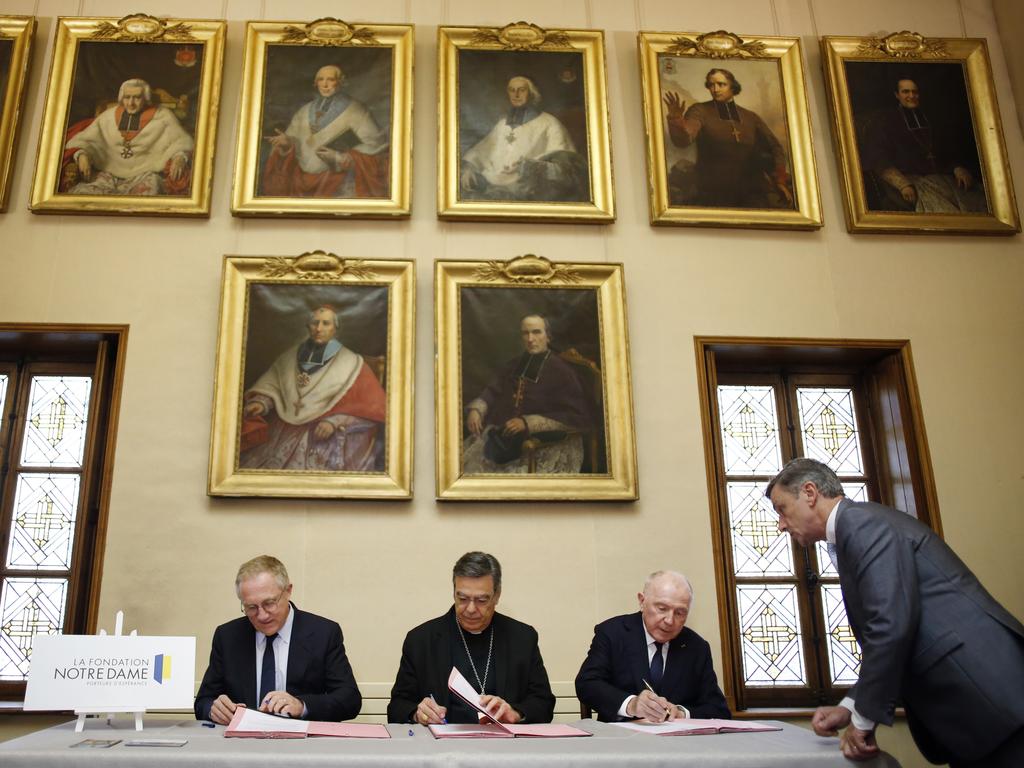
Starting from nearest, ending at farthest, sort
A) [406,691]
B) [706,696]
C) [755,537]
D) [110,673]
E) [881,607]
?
1. [881,607]
2. [110,673]
3. [406,691]
4. [706,696]
5. [755,537]

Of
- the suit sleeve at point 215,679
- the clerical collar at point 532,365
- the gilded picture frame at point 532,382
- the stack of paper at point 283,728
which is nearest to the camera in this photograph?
the stack of paper at point 283,728

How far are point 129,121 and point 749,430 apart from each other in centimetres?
547

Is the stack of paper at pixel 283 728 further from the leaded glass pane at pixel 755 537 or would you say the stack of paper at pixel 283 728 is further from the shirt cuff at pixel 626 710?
the leaded glass pane at pixel 755 537

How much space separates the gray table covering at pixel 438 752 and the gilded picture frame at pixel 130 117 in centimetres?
452

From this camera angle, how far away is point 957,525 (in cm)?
691

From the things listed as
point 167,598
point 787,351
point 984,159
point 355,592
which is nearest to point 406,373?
point 355,592

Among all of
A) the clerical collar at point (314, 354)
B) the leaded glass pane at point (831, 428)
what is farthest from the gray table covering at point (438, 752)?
the leaded glass pane at point (831, 428)

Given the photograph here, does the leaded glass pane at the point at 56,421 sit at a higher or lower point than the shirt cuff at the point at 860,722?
higher

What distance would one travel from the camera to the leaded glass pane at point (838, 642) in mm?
6855

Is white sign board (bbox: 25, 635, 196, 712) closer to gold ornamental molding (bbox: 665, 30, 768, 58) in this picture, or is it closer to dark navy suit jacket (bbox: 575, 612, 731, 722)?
dark navy suit jacket (bbox: 575, 612, 731, 722)

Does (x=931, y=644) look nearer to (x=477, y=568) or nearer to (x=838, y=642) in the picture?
(x=477, y=568)

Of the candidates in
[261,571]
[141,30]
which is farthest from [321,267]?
[261,571]

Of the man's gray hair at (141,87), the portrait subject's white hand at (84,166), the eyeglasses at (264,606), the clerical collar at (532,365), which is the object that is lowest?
the eyeglasses at (264,606)

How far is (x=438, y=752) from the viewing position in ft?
11.3
